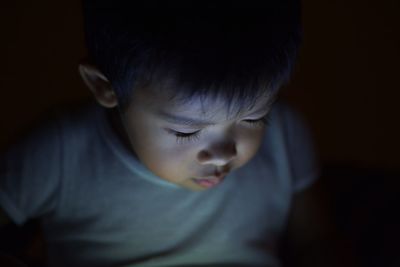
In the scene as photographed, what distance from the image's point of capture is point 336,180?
101cm

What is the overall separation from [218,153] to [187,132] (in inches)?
1.8

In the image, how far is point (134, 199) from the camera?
0.74 meters

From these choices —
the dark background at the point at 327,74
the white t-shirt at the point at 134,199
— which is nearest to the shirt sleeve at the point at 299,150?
the white t-shirt at the point at 134,199

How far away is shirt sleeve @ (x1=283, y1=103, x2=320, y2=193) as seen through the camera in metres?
0.79

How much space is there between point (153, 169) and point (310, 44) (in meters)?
0.64

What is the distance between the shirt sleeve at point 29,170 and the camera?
0.70 m

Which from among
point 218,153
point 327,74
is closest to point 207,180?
point 218,153

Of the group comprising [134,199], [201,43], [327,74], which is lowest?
[134,199]

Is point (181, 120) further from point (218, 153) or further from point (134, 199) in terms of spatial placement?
point (134, 199)

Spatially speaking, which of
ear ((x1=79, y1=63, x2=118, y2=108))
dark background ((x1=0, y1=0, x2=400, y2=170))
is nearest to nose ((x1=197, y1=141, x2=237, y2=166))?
ear ((x1=79, y1=63, x2=118, y2=108))

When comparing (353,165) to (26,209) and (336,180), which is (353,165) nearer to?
(336,180)

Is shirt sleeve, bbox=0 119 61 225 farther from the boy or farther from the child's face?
the child's face

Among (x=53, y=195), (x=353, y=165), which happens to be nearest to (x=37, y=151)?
(x=53, y=195)

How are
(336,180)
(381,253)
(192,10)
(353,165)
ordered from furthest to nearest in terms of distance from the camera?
(353,165), (336,180), (381,253), (192,10)
